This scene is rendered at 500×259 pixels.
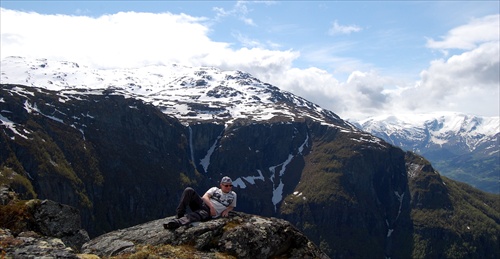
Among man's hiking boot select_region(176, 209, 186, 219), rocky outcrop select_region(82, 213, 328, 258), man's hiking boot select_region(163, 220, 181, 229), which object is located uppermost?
man's hiking boot select_region(176, 209, 186, 219)

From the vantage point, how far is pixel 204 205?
24.9 m

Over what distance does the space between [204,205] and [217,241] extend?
2666 millimetres

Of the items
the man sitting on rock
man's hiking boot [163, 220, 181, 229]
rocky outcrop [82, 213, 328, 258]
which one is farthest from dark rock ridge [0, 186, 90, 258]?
the man sitting on rock

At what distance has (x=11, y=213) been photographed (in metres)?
22.3

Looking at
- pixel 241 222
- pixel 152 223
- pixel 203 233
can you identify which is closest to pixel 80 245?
pixel 152 223

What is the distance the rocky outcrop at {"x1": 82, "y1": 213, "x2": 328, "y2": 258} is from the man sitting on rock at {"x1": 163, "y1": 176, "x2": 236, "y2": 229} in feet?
1.37

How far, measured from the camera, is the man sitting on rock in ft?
78.5

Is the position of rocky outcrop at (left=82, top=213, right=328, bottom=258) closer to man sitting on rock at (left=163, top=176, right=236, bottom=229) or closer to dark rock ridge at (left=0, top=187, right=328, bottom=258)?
dark rock ridge at (left=0, top=187, right=328, bottom=258)

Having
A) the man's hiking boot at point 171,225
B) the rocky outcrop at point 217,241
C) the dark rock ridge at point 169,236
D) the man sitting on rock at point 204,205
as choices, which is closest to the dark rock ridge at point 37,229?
the dark rock ridge at point 169,236

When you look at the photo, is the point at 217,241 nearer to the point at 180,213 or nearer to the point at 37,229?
the point at 180,213

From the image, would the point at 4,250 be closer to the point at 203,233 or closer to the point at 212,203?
the point at 203,233

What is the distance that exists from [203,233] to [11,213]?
10.2 m

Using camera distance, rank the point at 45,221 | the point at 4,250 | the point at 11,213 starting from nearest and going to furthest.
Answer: the point at 4,250 < the point at 11,213 < the point at 45,221

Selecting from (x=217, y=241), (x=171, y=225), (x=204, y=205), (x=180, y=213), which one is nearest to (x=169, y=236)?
(x=171, y=225)
